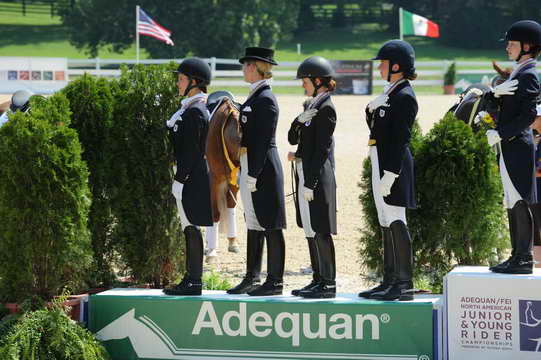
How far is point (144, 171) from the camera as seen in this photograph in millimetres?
8141

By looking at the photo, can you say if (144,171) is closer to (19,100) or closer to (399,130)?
(399,130)

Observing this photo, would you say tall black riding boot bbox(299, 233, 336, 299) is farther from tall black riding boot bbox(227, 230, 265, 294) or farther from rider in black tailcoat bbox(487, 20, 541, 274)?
rider in black tailcoat bbox(487, 20, 541, 274)

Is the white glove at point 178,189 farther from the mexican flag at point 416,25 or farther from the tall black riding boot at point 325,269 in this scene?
the mexican flag at point 416,25

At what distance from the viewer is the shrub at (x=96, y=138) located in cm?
820

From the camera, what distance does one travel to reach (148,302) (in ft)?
24.3

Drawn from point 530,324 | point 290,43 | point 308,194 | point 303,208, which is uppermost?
point 290,43

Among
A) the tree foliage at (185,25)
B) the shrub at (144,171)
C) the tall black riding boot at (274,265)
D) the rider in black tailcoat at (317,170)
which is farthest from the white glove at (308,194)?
the tree foliage at (185,25)

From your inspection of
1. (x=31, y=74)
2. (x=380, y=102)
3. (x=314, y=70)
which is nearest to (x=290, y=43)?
(x=31, y=74)

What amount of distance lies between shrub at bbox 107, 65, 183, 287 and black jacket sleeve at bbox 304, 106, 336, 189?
152 cm

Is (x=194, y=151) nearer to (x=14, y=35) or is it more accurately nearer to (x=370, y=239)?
(x=370, y=239)

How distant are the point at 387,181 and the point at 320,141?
1.84 feet

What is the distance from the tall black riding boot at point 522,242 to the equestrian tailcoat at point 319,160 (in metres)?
1.25

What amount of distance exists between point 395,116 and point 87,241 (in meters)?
2.44

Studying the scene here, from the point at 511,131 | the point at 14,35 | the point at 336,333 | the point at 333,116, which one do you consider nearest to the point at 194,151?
the point at 333,116
